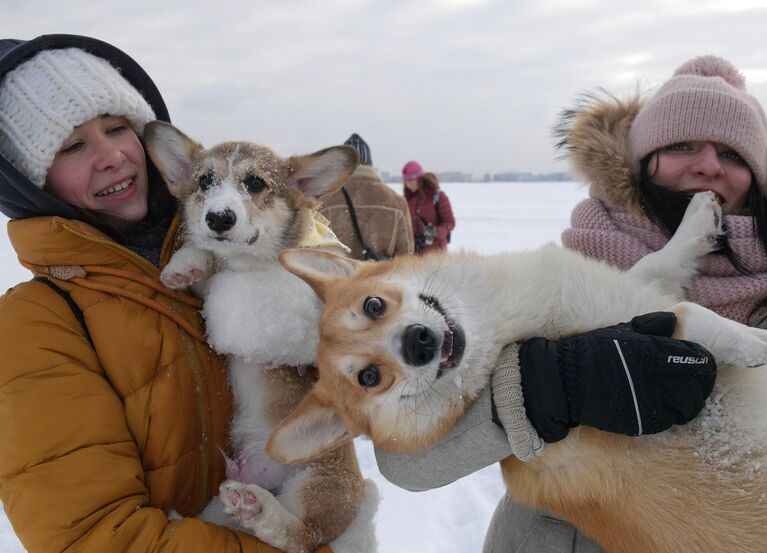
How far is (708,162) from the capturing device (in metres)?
2.01

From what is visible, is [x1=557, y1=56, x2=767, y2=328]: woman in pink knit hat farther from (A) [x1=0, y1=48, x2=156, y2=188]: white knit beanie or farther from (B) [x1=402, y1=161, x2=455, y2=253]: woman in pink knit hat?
(B) [x1=402, y1=161, x2=455, y2=253]: woman in pink knit hat

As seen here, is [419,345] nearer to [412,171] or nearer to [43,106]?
[43,106]

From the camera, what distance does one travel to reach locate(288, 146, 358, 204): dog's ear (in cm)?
254

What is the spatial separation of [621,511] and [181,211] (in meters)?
2.01

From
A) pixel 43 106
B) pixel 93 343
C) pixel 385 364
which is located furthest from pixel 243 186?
pixel 385 364

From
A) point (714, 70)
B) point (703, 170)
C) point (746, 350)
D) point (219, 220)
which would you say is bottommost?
point (746, 350)

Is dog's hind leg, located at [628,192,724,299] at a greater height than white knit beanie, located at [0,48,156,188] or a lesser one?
lesser

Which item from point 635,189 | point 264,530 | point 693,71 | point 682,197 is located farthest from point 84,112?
point 693,71

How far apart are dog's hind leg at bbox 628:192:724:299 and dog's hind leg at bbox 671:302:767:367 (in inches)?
17.1

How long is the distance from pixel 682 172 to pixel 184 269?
1942mm

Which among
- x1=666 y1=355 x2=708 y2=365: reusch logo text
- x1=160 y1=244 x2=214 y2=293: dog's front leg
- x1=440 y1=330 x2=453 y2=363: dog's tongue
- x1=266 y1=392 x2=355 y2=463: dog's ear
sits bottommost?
x1=266 y1=392 x2=355 y2=463: dog's ear

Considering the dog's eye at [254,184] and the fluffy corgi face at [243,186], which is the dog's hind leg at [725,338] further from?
the dog's eye at [254,184]

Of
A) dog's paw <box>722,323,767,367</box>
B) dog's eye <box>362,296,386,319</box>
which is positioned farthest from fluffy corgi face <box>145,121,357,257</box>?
dog's paw <box>722,323,767,367</box>

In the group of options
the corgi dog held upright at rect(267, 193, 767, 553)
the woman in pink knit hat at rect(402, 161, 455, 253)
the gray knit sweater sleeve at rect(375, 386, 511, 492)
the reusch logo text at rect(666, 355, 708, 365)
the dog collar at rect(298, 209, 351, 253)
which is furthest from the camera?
the woman in pink knit hat at rect(402, 161, 455, 253)
